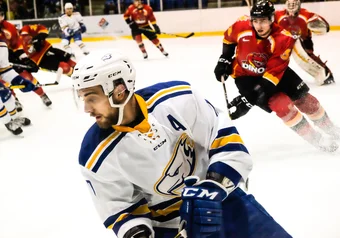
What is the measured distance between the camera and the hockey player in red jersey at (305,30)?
199 inches

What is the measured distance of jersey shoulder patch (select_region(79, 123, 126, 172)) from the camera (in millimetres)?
1345

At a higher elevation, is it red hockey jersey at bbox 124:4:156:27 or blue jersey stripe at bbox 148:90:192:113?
blue jersey stripe at bbox 148:90:192:113

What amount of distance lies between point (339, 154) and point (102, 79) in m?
2.27

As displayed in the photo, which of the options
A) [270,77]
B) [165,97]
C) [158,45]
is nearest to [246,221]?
[165,97]

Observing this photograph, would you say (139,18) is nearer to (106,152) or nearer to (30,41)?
(30,41)

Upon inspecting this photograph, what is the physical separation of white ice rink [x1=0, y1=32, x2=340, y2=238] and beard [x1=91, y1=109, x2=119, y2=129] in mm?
1174

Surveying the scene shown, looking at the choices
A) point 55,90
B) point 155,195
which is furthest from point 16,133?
point 155,195

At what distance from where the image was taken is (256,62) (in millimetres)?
3174

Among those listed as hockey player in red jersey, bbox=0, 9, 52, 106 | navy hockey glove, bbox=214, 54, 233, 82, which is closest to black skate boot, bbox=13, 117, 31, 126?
hockey player in red jersey, bbox=0, 9, 52, 106

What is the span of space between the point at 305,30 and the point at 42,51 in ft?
9.84

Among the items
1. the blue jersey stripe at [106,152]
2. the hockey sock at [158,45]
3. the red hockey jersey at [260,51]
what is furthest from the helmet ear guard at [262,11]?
the hockey sock at [158,45]

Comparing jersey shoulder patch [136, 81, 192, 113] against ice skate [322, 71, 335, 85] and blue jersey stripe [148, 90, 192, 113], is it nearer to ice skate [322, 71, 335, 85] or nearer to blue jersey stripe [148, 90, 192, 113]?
blue jersey stripe [148, 90, 192, 113]

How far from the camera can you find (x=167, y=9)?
416 inches

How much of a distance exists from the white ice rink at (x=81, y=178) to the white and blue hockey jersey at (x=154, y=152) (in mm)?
967
